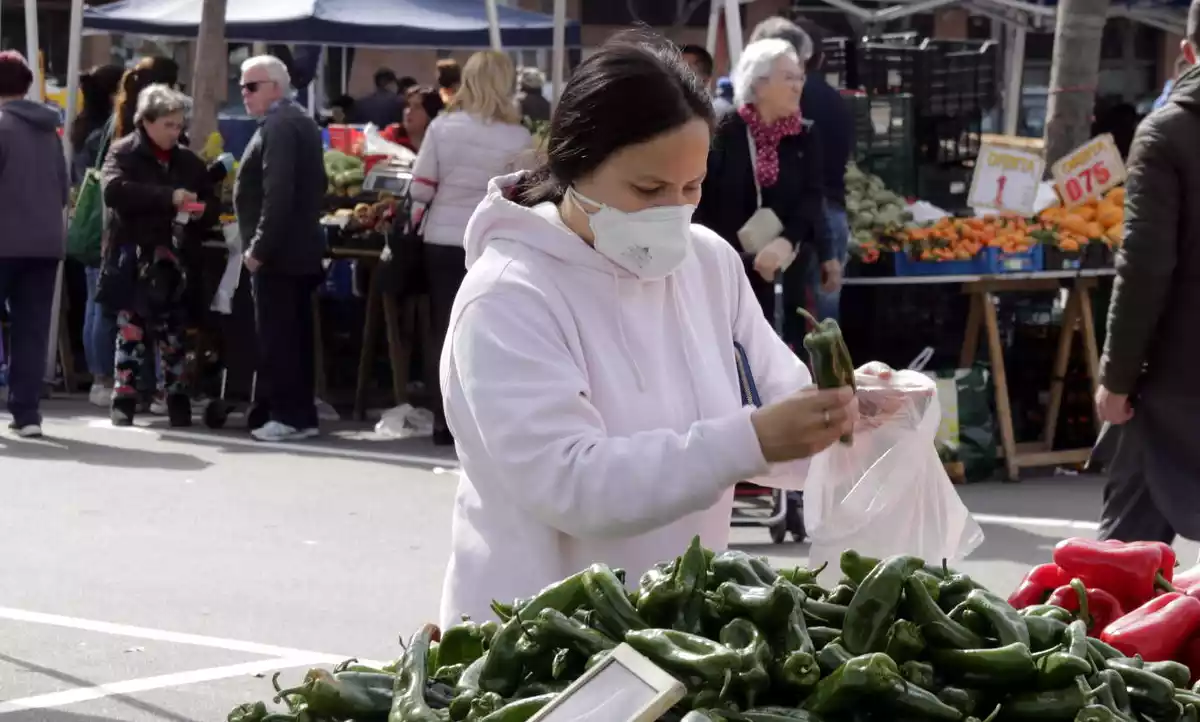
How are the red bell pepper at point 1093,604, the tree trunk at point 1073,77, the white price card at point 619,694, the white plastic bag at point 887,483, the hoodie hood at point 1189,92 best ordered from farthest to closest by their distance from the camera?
the tree trunk at point 1073,77, the hoodie hood at point 1189,92, the white plastic bag at point 887,483, the red bell pepper at point 1093,604, the white price card at point 619,694

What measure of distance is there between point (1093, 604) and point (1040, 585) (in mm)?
82

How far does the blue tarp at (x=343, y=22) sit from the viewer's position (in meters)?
18.1

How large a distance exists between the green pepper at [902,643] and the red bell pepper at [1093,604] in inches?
18.9

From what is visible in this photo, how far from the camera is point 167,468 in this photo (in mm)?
10031

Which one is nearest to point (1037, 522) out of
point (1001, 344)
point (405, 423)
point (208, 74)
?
point (1001, 344)

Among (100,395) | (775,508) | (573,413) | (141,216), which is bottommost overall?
(100,395)

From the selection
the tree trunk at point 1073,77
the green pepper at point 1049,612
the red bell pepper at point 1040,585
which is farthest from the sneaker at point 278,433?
the green pepper at point 1049,612

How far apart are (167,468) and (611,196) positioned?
24.1ft

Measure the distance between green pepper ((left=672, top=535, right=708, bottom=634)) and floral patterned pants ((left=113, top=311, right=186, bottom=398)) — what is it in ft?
30.9

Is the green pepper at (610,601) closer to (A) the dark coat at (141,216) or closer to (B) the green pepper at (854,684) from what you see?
(B) the green pepper at (854,684)

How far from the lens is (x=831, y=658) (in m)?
2.19

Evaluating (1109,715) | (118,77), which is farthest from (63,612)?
(118,77)

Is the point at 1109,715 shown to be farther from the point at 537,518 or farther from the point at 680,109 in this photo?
the point at 680,109

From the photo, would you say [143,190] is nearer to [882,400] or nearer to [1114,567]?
[882,400]
